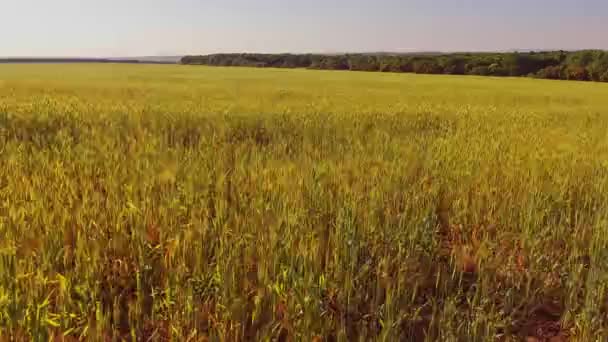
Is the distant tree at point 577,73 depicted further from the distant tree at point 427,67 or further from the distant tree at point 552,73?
the distant tree at point 427,67

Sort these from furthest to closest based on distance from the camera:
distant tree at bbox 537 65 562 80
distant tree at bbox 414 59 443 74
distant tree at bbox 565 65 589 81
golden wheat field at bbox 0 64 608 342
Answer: distant tree at bbox 414 59 443 74, distant tree at bbox 537 65 562 80, distant tree at bbox 565 65 589 81, golden wheat field at bbox 0 64 608 342

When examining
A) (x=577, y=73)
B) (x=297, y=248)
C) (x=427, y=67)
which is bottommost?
(x=297, y=248)

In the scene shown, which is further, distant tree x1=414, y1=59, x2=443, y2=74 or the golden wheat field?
distant tree x1=414, y1=59, x2=443, y2=74

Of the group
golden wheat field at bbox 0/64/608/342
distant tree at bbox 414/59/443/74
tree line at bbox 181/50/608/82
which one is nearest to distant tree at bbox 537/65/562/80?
tree line at bbox 181/50/608/82

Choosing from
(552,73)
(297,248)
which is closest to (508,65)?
(552,73)

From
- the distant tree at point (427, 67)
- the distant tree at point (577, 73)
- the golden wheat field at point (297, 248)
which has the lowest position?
the golden wheat field at point (297, 248)

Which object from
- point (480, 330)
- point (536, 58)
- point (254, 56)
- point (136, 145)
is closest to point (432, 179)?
point (480, 330)

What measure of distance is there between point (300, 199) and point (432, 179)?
48.3 inches

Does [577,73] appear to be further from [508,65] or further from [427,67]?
[427,67]

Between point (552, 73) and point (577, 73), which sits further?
point (552, 73)

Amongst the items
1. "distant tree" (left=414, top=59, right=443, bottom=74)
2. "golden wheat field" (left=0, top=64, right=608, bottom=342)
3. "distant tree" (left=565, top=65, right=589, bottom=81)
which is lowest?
"golden wheat field" (left=0, top=64, right=608, bottom=342)

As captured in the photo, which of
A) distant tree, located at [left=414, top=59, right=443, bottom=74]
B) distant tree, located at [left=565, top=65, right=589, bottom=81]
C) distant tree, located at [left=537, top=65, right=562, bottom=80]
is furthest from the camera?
distant tree, located at [left=414, top=59, right=443, bottom=74]

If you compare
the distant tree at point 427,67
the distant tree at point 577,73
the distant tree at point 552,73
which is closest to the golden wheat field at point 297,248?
the distant tree at point 577,73

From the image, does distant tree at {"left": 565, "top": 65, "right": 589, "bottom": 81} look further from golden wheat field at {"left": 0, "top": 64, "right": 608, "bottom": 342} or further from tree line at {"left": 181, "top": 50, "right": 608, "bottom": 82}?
golden wheat field at {"left": 0, "top": 64, "right": 608, "bottom": 342}
